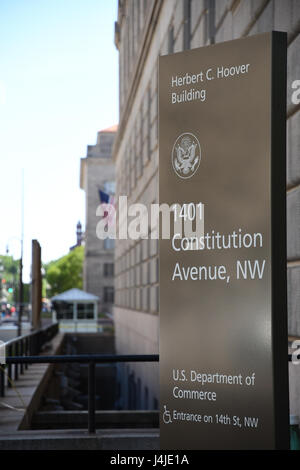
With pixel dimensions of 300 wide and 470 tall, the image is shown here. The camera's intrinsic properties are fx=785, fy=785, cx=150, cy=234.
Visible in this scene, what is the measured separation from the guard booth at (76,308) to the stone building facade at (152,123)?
8.23 metres

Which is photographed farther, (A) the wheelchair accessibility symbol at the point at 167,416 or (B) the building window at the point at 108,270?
(B) the building window at the point at 108,270

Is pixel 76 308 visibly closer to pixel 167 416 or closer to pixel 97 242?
pixel 97 242

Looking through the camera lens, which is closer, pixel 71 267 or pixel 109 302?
pixel 109 302

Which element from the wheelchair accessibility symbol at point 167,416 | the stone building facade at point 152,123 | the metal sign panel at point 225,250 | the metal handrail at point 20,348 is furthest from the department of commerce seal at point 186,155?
the stone building facade at point 152,123

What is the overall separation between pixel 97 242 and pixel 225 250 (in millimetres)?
82399

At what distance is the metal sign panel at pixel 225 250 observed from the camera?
454 centimetres

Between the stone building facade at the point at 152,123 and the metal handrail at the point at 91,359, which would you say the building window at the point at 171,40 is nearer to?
the stone building facade at the point at 152,123

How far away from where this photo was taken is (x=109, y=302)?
85938mm

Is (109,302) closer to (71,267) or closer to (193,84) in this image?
(71,267)

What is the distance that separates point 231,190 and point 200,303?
28.9 inches

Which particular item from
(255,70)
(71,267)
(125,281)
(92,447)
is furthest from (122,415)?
(71,267)

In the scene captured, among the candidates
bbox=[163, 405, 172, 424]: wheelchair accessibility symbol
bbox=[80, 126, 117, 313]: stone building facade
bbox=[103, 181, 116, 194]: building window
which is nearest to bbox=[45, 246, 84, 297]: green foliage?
bbox=[80, 126, 117, 313]: stone building facade

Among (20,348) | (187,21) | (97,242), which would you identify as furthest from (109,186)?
(20,348)

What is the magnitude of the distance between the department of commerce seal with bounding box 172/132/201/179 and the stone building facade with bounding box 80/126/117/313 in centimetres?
7901
